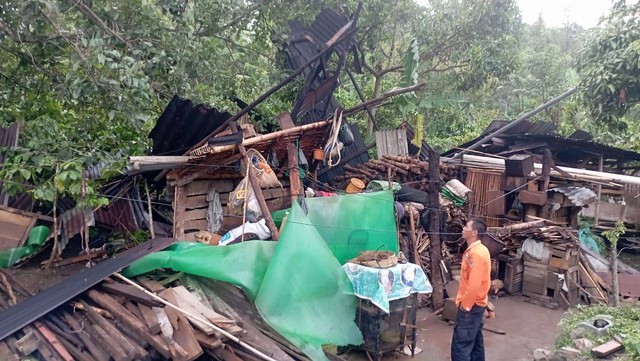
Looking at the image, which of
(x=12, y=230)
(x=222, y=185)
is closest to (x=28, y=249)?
(x=12, y=230)

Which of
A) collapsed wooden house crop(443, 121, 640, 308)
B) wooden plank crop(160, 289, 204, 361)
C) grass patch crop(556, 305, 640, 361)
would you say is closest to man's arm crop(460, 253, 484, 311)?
grass patch crop(556, 305, 640, 361)

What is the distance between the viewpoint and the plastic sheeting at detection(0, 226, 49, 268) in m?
6.82

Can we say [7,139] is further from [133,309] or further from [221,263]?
[221,263]

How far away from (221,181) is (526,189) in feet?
22.2

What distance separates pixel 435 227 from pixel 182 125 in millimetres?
4467

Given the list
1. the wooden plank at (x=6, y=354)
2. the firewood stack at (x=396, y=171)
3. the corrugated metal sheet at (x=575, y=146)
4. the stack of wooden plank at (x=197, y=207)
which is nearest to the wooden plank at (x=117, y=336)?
the wooden plank at (x=6, y=354)

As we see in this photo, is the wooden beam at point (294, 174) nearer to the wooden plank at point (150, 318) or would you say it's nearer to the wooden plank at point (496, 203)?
the wooden plank at point (150, 318)

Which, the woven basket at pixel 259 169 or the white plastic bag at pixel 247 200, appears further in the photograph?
the woven basket at pixel 259 169

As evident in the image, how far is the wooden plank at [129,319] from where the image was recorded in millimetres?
4855

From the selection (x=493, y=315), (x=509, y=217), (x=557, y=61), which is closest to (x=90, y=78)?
(x=493, y=315)

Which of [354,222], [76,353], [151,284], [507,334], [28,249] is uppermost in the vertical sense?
[354,222]

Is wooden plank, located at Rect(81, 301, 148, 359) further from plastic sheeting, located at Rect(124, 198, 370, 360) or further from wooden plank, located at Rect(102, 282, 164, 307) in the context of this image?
plastic sheeting, located at Rect(124, 198, 370, 360)

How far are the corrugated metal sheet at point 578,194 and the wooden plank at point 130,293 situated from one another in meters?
8.55

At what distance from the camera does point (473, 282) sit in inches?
234
